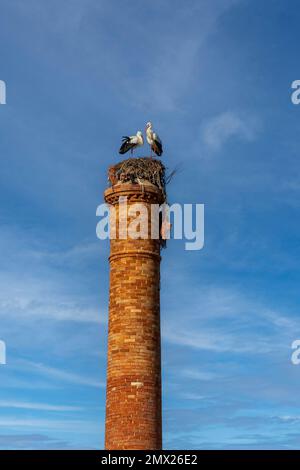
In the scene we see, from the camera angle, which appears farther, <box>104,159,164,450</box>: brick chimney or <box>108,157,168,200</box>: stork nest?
<box>108,157,168,200</box>: stork nest

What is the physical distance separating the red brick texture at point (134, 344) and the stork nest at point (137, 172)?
22.8 inches

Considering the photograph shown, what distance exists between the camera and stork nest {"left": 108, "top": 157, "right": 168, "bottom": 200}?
34.6 m

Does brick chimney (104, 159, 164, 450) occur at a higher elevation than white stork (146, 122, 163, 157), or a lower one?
lower

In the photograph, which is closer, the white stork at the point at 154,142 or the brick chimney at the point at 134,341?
the brick chimney at the point at 134,341

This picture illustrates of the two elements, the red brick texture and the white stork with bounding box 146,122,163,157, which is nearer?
the red brick texture

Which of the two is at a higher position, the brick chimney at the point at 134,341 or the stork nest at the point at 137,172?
the stork nest at the point at 137,172

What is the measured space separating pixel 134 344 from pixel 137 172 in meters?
7.22

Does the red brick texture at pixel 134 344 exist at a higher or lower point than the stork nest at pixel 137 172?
lower

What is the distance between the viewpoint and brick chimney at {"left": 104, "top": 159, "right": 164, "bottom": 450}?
3134cm

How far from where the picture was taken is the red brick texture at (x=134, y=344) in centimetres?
3133

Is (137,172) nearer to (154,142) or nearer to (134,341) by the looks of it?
(154,142)

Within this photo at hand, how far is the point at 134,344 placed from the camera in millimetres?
32094

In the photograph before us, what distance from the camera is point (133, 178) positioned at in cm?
3456
